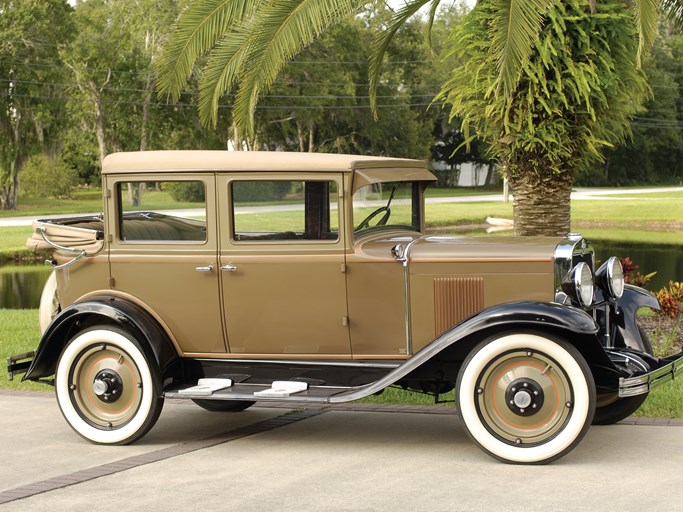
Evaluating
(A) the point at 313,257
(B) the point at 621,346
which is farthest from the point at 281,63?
(B) the point at 621,346

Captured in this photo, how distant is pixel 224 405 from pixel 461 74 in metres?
4.70

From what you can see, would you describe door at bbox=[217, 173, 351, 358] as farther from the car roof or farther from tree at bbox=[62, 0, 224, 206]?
tree at bbox=[62, 0, 224, 206]

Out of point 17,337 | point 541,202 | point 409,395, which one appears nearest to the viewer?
point 409,395

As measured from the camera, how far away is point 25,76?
138 feet

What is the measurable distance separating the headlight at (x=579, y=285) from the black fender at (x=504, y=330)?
0.49ft

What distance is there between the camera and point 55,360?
20.3ft

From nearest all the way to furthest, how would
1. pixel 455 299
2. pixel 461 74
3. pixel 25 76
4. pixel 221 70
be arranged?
pixel 455 299
pixel 221 70
pixel 461 74
pixel 25 76

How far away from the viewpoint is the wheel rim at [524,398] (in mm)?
5180

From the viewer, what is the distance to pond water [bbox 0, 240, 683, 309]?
17.0 m

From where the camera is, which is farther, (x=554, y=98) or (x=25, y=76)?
(x=25, y=76)

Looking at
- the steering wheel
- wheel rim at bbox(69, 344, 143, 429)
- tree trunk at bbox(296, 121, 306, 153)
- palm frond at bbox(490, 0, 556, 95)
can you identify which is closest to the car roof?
the steering wheel

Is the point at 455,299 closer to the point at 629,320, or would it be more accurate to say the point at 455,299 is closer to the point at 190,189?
the point at 629,320

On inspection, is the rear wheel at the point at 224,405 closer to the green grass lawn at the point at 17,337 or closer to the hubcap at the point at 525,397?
the green grass lawn at the point at 17,337

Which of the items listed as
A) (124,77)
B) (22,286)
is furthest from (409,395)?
(124,77)
